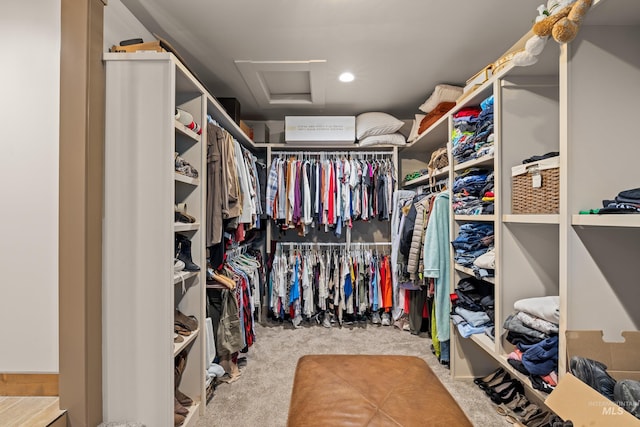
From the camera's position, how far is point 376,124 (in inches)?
130

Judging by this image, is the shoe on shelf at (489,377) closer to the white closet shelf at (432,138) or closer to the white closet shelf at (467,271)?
the white closet shelf at (467,271)

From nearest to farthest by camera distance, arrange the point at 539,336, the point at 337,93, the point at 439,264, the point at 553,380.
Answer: the point at 553,380
the point at 539,336
the point at 439,264
the point at 337,93

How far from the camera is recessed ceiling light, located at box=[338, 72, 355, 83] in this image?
100 inches

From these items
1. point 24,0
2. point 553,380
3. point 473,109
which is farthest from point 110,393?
point 473,109

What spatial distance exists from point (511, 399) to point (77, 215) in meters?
2.55

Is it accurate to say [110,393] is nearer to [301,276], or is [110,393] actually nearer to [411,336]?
[301,276]

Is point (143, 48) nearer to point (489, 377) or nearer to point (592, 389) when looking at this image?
point (592, 389)

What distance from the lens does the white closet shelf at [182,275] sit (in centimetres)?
152

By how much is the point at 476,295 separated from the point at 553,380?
0.85m

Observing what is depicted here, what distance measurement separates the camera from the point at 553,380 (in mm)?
1258

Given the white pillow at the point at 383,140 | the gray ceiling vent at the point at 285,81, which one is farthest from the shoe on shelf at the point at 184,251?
the white pillow at the point at 383,140

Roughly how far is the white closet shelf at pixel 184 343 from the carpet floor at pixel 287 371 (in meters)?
0.51

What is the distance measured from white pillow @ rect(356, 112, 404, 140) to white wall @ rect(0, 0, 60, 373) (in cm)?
257

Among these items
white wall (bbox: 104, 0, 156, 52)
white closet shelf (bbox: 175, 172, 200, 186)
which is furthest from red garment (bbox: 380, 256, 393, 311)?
white wall (bbox: 104, 0, 156, 52)
